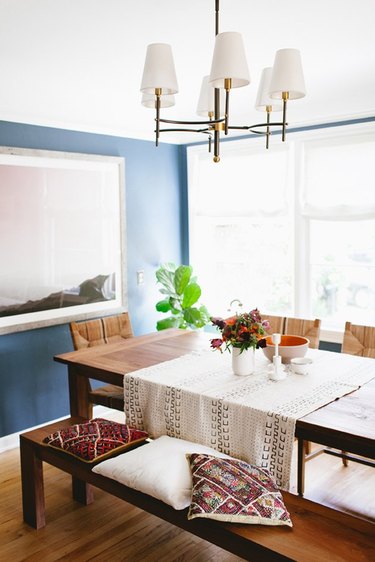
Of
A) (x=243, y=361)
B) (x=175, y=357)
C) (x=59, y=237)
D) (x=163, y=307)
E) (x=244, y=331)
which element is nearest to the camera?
(x=244, y=331)

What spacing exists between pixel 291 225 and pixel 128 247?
1.44 m

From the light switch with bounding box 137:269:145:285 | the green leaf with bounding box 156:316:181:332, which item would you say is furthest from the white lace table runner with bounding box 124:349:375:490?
the light switch with bounding box 137:269:145:285

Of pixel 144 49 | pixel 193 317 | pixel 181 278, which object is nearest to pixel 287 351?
pixel 144 49

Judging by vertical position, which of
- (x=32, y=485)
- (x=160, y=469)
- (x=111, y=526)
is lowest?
(x=111, y=526)

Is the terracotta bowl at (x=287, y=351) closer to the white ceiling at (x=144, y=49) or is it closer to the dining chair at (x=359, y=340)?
the dining chair at (x=359, y=340)

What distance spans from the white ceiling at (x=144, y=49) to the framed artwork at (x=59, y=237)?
0.39 metres

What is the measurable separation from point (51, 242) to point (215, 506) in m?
2.72

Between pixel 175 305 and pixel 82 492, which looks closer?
pixel 82 492

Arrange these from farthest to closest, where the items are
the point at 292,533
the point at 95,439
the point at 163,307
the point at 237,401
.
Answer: the point at 163,307 < the point at 95,439 < the point at 237,401 < the point at 292,533

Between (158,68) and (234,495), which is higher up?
(158,68)

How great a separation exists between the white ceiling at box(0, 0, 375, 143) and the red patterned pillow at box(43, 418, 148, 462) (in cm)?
184

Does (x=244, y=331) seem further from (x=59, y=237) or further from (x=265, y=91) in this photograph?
(x=59, y=237)

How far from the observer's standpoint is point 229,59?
2.05 m

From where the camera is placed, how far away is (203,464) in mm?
2141
